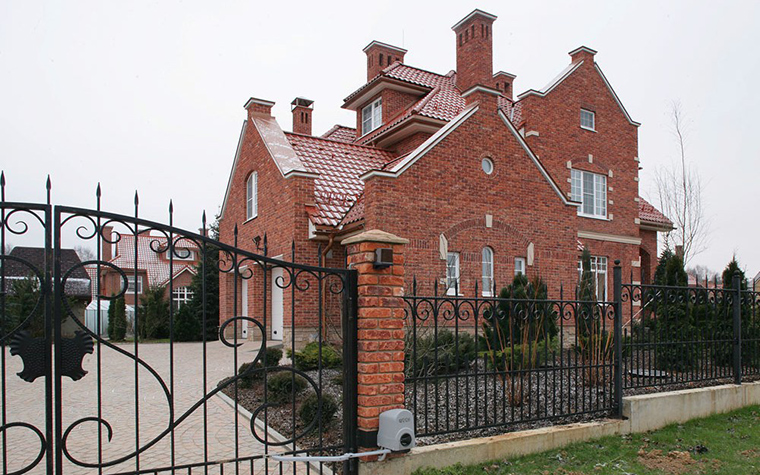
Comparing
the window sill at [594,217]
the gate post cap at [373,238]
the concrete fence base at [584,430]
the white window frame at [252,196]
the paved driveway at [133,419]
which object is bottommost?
the paved driveway at [133,419]

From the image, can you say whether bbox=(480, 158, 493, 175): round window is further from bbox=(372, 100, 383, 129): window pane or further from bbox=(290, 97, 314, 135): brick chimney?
bbox=(290, 97, 314, 135): brick chimney

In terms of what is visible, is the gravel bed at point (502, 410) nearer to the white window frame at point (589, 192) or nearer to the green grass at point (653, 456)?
the green grass at point (653, 456)

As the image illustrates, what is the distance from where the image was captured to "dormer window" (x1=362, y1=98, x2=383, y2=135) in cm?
1938

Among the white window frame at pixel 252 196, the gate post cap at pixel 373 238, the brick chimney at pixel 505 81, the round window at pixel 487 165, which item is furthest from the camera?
the brick chimney at pixel 505 81

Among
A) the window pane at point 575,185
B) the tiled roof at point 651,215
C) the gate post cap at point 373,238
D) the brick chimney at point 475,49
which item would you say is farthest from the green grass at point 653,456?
the tiled roof at point 651,215

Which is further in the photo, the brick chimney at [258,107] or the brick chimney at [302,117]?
the brick chimney at [302,117]

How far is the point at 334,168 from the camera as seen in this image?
15.7m

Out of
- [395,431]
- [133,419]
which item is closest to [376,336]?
[395,431]

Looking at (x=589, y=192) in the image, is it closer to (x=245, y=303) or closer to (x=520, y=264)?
(x=520, y=264)

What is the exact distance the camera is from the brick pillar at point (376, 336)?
171 inches

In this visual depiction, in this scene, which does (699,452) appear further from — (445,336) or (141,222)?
(141,222)

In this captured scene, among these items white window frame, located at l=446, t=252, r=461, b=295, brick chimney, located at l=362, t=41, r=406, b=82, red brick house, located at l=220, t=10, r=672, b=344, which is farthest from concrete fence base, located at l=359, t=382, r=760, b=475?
brick chimney, located at l=362, t=41, r=406, b=82

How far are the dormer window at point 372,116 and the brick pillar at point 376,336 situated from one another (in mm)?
15176

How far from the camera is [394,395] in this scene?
14.7 ft
